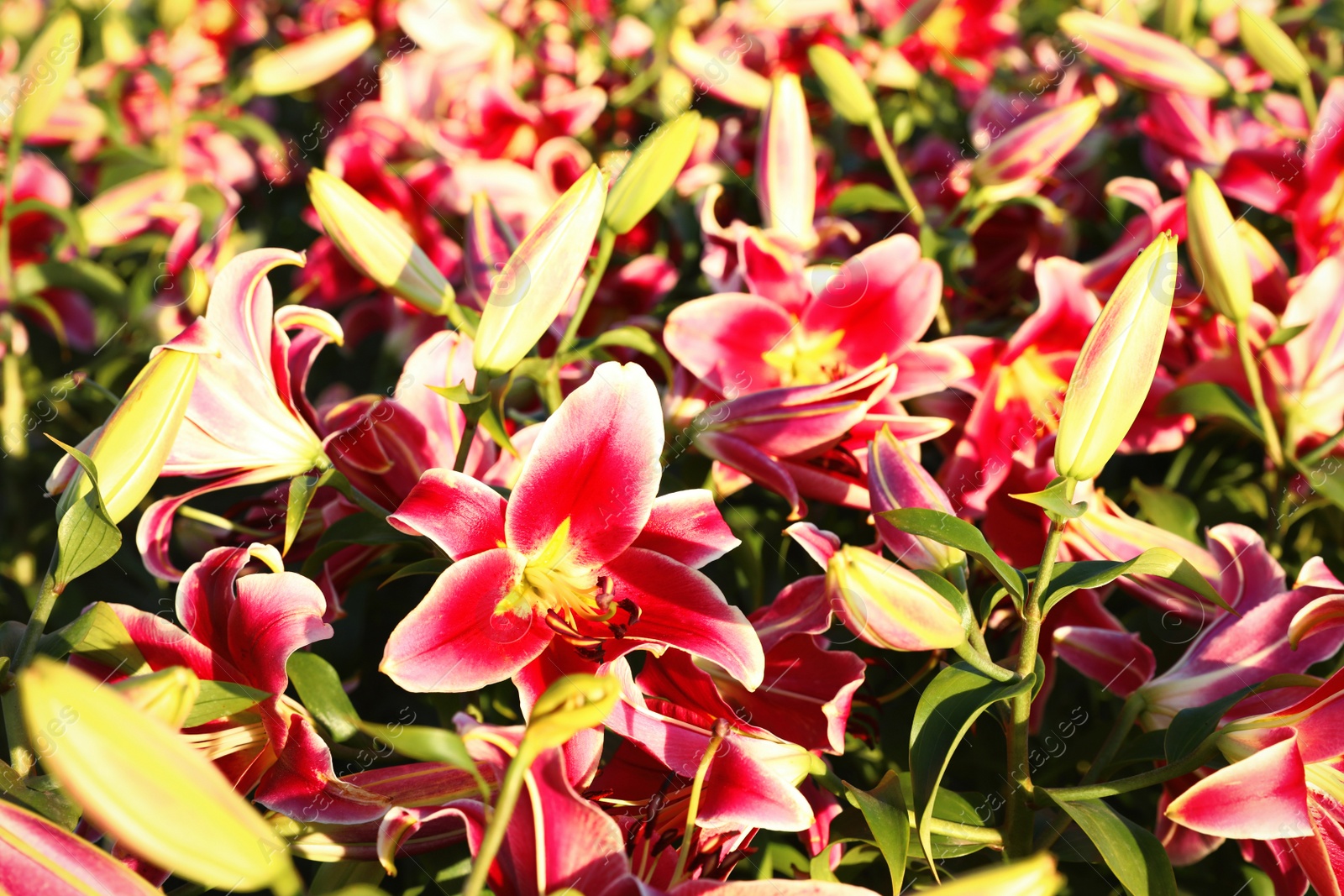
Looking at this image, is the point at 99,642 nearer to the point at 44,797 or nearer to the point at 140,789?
the point at 44,797

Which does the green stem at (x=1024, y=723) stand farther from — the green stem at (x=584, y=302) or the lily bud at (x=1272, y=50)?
the lily bud at (x=1272, y=50)

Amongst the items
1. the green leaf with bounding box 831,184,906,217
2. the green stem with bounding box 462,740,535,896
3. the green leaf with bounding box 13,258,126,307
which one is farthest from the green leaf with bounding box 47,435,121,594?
the green leaf with bounding box 831,184,906,217

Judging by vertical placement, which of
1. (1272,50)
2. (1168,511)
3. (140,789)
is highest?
(140,789)

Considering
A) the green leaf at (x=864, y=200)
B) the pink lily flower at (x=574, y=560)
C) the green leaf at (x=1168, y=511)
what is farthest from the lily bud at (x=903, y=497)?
the green leaf at (x=864, y=200)

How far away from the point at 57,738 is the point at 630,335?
54 cm

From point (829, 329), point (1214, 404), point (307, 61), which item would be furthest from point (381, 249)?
point (307, 61)

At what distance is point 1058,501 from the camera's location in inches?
22.0

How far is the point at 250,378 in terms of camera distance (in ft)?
2.44

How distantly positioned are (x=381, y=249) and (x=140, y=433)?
0.27 metres

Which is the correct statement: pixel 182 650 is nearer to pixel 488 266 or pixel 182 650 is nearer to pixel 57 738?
pixel 57 738

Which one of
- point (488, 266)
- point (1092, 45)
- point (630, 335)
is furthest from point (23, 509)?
point (1092, 45)

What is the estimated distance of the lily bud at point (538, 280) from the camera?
69 centimetres

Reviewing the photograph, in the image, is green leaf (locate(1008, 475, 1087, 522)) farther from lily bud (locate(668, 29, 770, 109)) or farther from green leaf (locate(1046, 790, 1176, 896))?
lily bud (locate(668, 29, 770, 109))

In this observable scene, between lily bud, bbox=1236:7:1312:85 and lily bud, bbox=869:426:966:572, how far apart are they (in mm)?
949
